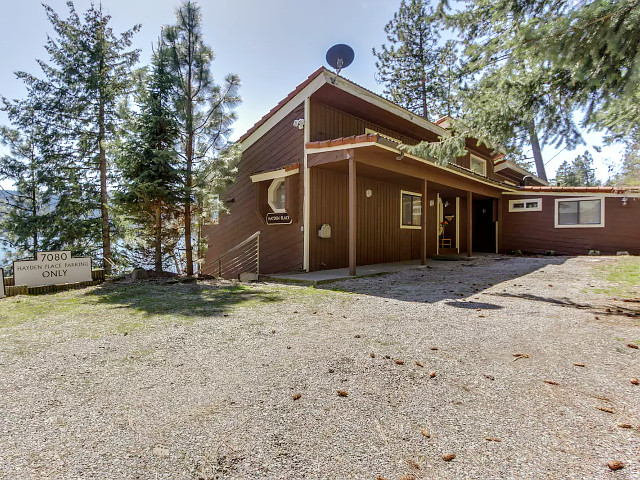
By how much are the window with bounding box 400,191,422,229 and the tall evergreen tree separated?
9.56 meters

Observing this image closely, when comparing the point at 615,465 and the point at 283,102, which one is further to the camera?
the point at 283,102

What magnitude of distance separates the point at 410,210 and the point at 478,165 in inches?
255

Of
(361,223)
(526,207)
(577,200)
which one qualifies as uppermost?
(577,200)

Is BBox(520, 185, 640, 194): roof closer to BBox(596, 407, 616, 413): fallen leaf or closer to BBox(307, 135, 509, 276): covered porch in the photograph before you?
BBox(307, 135, 509, 276): covered porch

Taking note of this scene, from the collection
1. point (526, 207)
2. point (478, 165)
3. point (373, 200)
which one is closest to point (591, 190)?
point (526, 207)

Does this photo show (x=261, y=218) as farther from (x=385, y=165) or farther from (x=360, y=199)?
(x=385, y=165)

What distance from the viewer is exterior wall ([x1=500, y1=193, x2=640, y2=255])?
12266mm

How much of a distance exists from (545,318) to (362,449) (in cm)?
318

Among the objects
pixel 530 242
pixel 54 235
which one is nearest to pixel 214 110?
pixel 54 235

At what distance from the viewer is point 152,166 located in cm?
716

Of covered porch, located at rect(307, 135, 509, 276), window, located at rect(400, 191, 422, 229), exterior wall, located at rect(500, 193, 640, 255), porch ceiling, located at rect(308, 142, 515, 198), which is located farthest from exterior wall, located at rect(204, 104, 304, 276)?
exterior wall, located at rect(500, 193, 640, 255)

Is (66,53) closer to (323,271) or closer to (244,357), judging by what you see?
(323,271)

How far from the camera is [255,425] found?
1.69m

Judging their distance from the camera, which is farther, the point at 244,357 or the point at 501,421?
the point at 244,357
